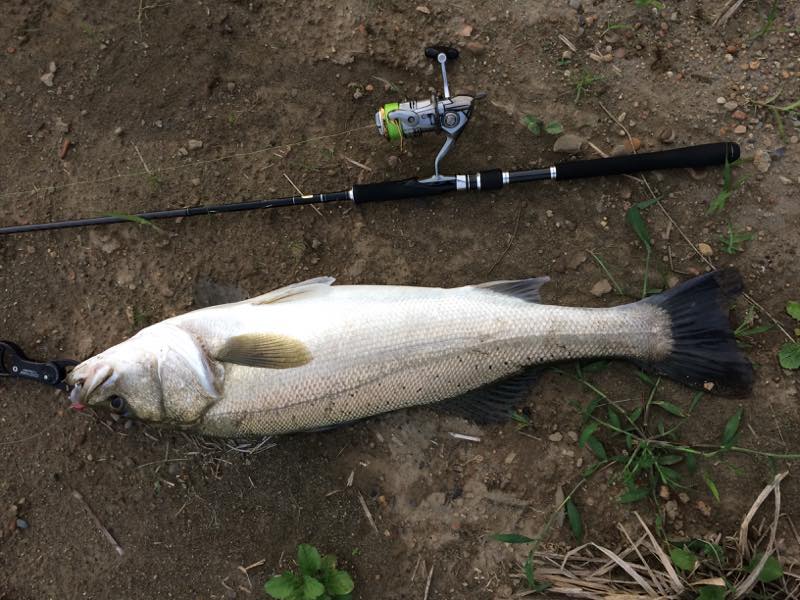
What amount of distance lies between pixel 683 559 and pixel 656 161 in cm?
232

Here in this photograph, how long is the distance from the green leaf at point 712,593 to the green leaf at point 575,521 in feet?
2.22

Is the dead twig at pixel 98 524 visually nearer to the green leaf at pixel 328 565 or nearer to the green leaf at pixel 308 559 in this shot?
the green leaf at pixel 308 559

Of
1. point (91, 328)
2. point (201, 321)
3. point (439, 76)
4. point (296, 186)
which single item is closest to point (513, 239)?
point (439, 76)

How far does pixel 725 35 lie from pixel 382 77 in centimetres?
214

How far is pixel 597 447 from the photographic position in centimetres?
309

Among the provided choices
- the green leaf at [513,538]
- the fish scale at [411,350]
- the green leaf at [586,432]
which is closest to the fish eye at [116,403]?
the fish scale at [411,350]

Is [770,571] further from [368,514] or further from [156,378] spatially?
[156,378]

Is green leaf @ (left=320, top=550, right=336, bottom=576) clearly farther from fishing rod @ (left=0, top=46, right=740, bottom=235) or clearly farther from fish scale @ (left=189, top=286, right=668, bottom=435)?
fishing rod @ (left=0, top=46, right=740, bottom=235)

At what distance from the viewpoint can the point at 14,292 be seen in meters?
3.41

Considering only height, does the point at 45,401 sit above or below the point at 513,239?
below

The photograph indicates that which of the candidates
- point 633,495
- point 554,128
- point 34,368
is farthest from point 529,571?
point 34,368

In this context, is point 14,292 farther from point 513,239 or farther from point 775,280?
point 775,280

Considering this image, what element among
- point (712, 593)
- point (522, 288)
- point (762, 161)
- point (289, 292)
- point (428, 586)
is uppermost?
point (762, 161)

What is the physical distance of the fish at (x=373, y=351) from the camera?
2766 mm
